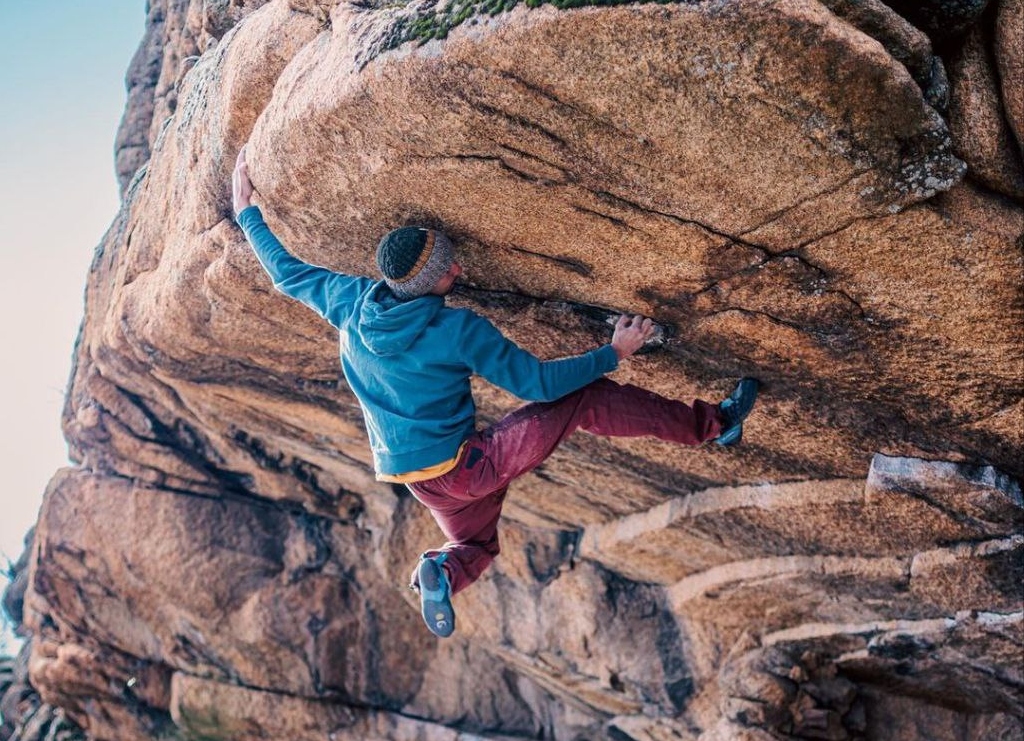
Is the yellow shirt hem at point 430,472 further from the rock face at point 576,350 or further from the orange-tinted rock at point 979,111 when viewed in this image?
the orange-tinted rock at point 979,111

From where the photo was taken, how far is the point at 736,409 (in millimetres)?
5699

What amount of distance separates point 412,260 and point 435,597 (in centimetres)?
197

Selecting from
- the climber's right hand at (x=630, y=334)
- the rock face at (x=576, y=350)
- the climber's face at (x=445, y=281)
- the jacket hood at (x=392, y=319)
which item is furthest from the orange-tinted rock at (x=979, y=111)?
the jacket hood at (x=392, y=319)

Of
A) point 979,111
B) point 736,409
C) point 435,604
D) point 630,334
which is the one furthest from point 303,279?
point 979,111

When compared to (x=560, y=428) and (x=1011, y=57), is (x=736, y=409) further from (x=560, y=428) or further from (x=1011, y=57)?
(x=1011, y=57)

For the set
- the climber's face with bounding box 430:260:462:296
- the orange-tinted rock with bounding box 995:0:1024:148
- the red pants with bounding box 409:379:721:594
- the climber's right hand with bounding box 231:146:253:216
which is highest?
the orange-tinted rock with bounding box 995:0:1024:148

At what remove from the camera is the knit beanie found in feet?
15.8

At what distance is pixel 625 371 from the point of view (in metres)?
6.33

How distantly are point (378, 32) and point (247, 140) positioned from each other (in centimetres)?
192

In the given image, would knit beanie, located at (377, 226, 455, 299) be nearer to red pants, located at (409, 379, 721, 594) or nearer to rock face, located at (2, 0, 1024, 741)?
rock face, located at (2, 0, 1024, 741)

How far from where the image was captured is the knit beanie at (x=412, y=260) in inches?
190

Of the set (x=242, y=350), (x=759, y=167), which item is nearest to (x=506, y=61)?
(x=759, y=167)

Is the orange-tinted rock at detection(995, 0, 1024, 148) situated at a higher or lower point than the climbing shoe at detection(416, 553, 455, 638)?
higher

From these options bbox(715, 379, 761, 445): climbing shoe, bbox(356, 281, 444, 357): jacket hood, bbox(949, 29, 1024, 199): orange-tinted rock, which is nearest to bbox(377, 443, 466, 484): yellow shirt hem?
bbox(356, 281, 444, 357): jacket hood
